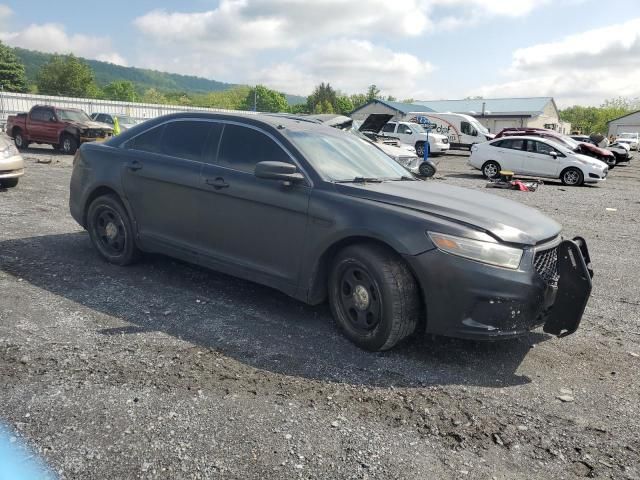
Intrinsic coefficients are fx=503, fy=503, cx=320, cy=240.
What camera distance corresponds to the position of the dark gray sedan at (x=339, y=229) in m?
3.30

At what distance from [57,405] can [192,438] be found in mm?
843

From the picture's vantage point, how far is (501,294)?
10.6 feet

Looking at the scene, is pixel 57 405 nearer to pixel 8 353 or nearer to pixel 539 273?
pixel 8 353

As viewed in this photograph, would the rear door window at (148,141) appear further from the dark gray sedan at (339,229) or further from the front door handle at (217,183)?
the front door handle at (217,183)

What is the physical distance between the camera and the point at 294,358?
11.6 feet

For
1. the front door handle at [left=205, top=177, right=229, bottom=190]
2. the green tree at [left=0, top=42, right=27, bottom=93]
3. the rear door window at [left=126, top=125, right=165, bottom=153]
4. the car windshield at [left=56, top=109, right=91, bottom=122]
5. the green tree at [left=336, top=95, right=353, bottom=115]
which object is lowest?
the front door handle at [left=205, top=177, right=229, bottom=190]

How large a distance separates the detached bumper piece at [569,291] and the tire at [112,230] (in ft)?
12.9

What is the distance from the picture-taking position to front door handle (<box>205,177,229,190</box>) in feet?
14.3

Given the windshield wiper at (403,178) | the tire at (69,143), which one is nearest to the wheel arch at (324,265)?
the windshield wiper at (403,178)

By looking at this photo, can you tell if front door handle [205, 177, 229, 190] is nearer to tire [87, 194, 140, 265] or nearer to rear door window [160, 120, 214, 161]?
rear door window [160, 120, 214, 161]

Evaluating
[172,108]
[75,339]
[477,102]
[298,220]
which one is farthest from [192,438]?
[477,102]

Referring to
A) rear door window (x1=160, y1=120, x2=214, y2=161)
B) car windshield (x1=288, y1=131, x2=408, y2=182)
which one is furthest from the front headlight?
rear door window (x1=160, y1=120, x2=214, y2=161)

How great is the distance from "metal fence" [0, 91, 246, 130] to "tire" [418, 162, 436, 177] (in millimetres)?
23430

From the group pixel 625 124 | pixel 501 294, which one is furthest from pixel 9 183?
pixel 625 124
